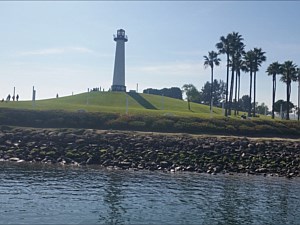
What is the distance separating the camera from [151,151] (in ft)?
144

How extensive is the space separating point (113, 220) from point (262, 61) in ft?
237

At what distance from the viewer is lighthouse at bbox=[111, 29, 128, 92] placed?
108m

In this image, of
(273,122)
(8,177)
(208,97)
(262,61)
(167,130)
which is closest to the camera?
(8,177)

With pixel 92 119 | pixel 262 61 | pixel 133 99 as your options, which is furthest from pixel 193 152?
pixel 133 99

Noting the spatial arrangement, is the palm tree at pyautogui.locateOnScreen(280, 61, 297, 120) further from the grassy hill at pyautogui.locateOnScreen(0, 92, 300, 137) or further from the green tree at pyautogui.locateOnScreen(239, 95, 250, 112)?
the green tree at pyautogui.locateOnScreen(239, 95, 250, 112)

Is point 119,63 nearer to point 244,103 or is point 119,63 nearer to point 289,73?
point 289,73

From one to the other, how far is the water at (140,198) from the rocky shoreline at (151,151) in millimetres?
4248

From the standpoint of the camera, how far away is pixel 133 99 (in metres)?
104

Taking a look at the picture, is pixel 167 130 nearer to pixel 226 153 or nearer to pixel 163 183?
pixel 226 153

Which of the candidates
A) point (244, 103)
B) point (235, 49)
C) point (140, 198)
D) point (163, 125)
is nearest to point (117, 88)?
point (235, 49)

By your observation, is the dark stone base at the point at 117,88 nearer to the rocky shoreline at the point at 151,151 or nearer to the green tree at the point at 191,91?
the green tree at the point at 191,91

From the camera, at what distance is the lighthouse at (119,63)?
354 ft

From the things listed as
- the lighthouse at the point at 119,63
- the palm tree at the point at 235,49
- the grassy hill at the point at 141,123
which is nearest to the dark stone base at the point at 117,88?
the lighthouse at the point at 119,63

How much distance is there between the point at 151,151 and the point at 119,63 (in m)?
66.4
